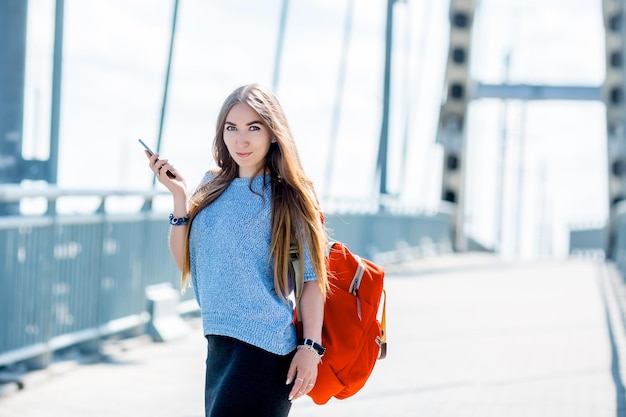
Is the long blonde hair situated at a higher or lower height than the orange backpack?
higher

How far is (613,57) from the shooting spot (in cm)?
2627

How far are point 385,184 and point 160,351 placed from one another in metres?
11.9

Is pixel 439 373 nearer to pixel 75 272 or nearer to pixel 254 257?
pixel 75 272

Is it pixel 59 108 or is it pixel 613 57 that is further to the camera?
pixel 613 57

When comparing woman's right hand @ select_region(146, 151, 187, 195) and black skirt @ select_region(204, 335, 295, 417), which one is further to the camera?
woman's right hand @ select_region(146, 151, 187, 195)

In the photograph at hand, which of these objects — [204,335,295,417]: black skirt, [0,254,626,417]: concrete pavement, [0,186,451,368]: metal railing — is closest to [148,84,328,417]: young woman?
[204,335,295,417]: black skirt

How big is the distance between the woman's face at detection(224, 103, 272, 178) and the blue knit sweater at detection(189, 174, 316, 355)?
7 centimetres

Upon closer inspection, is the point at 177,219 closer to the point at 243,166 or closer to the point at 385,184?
the point at 243,166

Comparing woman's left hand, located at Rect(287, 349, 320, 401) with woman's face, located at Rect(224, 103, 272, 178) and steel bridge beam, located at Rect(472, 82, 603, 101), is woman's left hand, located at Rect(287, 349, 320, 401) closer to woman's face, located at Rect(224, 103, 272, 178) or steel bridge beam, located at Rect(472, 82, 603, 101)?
woman's face, located at Rect(224, 103, 272, 178)

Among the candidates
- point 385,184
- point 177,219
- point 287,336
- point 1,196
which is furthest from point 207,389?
point 385,184

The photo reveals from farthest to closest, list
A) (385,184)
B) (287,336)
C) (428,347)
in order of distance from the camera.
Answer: (385,184) → (428,347) → (287,336)

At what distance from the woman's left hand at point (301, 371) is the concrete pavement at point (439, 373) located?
2515mm

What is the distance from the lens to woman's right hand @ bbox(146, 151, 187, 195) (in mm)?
2797

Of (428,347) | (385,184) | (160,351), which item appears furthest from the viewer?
(385,184)
